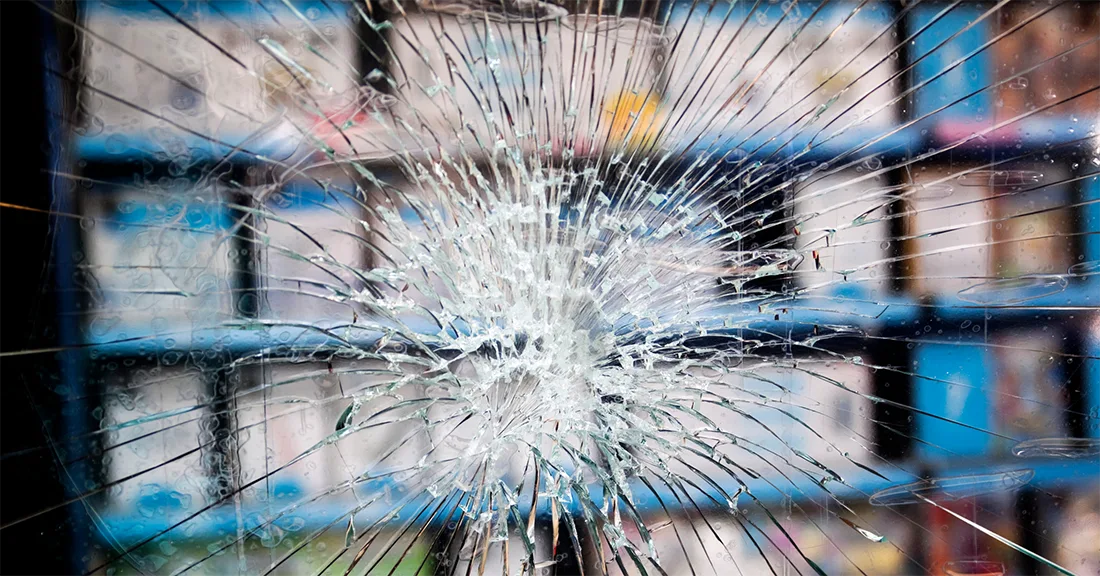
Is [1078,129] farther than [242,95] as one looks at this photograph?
Yes

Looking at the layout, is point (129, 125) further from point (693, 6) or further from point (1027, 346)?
point (1027, 346)

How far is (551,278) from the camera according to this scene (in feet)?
2.31

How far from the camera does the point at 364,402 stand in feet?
2.29

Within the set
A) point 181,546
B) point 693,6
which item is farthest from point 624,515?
point 693,6

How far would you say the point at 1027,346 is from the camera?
834mm

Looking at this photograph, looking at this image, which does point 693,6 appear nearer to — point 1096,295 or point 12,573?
point 1096,295

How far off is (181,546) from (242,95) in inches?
20.4

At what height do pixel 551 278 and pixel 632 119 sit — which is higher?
pixel 632 119

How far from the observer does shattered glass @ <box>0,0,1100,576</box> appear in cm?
67

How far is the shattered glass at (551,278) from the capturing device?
668 mm

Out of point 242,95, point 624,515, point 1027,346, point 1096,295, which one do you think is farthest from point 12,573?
point 1096,295

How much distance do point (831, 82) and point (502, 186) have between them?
17.8 inches

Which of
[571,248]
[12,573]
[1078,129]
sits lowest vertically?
[12,573]

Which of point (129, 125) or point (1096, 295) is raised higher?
point (129, 125)
